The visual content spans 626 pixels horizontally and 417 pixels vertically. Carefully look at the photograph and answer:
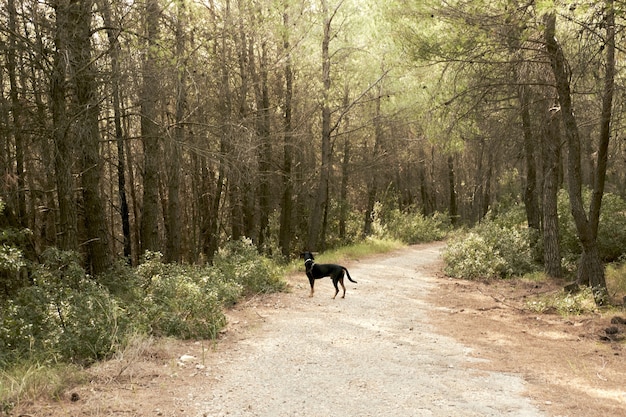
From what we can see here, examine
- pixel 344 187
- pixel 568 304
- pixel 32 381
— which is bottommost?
pixel 568 304

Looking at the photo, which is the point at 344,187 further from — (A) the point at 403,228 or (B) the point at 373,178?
(A) the point at 403,228

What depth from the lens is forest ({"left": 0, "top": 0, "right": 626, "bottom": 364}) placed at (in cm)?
844

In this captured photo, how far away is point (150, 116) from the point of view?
9.99 m

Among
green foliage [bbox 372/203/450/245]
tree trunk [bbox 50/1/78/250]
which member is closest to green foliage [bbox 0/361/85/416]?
tree trunk [bbox 50/1/78/250]

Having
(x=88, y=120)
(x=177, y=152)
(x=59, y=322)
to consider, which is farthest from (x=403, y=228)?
(x=59, y=322)

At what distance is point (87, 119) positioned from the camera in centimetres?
836

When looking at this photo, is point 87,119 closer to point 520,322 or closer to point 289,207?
point 520,322

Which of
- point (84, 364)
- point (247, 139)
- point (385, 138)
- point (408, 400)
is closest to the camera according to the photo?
point (408, 400)

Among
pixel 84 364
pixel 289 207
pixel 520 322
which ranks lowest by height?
pixel 520 322

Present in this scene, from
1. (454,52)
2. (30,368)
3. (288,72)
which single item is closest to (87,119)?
(30,368)

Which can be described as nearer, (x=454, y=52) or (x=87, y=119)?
(x=87, y=119)

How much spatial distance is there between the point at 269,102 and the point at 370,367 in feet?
46.4

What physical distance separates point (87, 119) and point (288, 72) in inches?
399

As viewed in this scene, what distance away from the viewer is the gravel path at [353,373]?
4.74 metres
